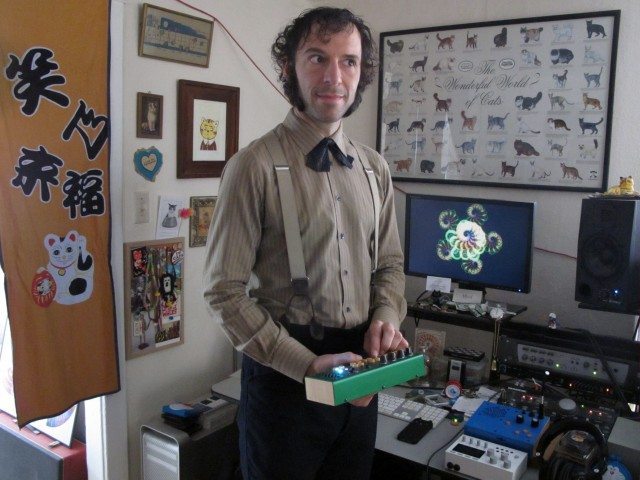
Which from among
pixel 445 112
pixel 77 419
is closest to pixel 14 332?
pixel 77 419

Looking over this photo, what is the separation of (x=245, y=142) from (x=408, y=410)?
127 centimetres

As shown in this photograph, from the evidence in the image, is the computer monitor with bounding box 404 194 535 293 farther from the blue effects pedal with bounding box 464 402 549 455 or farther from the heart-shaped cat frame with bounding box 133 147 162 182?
the heart-shaped cat frame with bounding box 133 147 162 182

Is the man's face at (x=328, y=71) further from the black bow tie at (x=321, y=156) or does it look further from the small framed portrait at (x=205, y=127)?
the small framed portrait at (x=205, y=127)

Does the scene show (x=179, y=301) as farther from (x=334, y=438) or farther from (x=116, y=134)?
(x=334, y=438)

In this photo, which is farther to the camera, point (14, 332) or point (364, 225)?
point (14, 332)

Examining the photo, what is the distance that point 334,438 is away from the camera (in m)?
1.27

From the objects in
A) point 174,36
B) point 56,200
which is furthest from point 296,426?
point 174,36

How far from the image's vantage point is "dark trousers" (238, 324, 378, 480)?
1226 millimetres

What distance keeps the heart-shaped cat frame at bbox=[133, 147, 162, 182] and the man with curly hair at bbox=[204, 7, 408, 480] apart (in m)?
0.87

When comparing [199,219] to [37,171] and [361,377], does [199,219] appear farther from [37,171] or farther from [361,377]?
[361,377]

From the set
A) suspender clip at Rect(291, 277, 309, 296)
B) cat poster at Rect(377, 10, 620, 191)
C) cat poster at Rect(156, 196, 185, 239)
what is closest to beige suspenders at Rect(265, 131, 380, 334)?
suspender clip at Rect(291, 277, 309, 296)

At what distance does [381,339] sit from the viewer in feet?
4.11

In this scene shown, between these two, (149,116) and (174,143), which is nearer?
(149,116)

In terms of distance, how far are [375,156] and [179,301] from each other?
3.59ft
